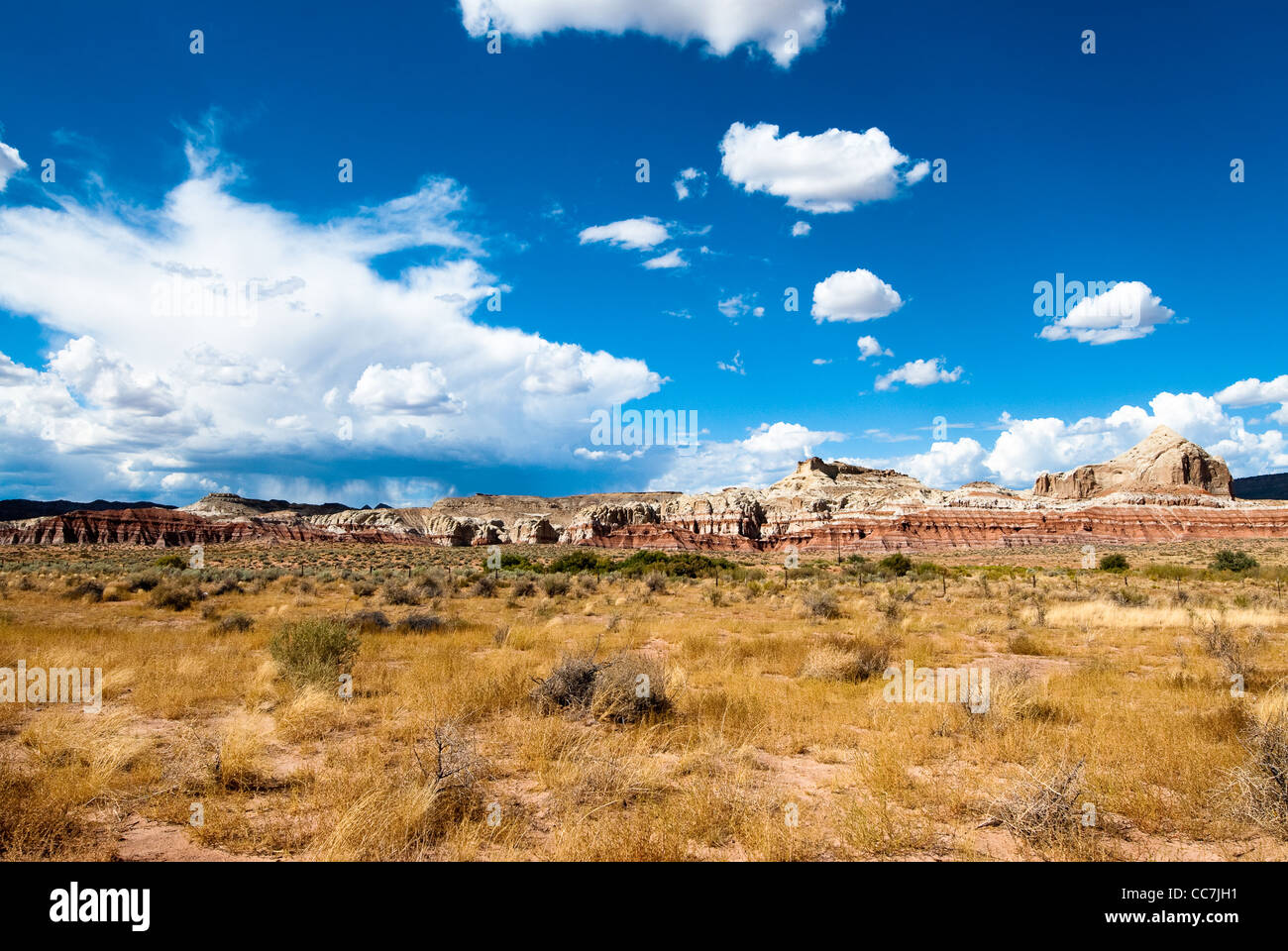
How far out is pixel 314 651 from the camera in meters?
9.90

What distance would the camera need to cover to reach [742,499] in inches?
4542

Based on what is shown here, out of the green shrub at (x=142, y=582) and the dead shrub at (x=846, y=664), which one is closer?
the dead shrub at (x=846, y=664)

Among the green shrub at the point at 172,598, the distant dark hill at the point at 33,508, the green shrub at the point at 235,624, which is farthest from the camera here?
the distant dark hill at the point at 33,508

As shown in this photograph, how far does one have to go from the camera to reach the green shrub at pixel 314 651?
929cm

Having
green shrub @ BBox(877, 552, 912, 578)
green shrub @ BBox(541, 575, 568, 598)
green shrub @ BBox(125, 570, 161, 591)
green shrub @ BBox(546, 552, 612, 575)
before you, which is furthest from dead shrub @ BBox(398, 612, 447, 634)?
green shrub @ BBox(877, 552, 912, 578)

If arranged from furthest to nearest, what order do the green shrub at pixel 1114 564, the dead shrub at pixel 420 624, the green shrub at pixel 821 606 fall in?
the green shrub at pixel 1114 564 < the green shrub at pixel 821 606 < the dead shrub at pixel 420 624

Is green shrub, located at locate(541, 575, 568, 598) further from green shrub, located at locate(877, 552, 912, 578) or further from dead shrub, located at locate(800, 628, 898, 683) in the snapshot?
green shrub, located at locate(877, 552, 912, 578)

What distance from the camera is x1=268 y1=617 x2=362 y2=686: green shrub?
30.5ft

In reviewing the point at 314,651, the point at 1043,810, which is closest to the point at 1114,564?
the point at 1043,810

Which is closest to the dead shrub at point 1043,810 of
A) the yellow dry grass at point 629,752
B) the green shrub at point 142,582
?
the yellow dry grass at point 629,752

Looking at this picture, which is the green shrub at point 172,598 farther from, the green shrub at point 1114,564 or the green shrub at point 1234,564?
the green shrub at point 1114,564

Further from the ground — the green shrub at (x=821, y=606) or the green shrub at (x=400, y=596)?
the green shrub at (x=400, y=596)
